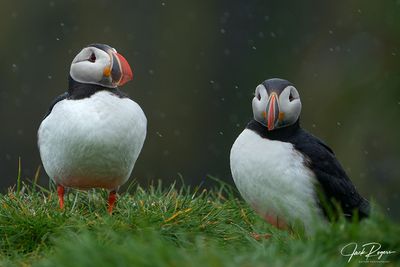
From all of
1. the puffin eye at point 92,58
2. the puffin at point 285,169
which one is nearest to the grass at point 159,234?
the puffin at point 285,169

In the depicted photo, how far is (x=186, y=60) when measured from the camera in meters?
18.0

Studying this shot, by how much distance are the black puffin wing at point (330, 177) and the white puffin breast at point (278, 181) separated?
0.23 feet

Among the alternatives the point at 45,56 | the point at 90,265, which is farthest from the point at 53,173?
the point at 45,56

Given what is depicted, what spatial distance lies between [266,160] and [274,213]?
266 millimetres

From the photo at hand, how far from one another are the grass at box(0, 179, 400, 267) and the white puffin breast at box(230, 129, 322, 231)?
0.43ft

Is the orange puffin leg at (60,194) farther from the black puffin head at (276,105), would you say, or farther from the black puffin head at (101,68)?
the black puffin head at (276,105)

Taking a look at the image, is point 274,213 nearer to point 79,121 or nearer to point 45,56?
point 79,121

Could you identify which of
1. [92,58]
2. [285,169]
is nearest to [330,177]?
[285,169]

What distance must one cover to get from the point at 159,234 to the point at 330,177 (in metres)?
0.93

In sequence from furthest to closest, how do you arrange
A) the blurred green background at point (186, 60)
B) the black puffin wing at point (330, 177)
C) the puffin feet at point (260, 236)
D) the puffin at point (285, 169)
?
the blurred green background at point (186, 60) → the black puffin wing at point (330, 177) → the puffin at point (285, 169) → the puffin feet at point (260, 236)

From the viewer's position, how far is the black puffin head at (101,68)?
618cm

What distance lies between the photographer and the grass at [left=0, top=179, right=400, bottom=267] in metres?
4.63

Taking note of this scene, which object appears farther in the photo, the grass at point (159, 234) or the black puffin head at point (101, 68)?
the black puffin head at point (101, 68)

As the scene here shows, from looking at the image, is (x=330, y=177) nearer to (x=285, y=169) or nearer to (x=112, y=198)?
(x=285, y=169)
